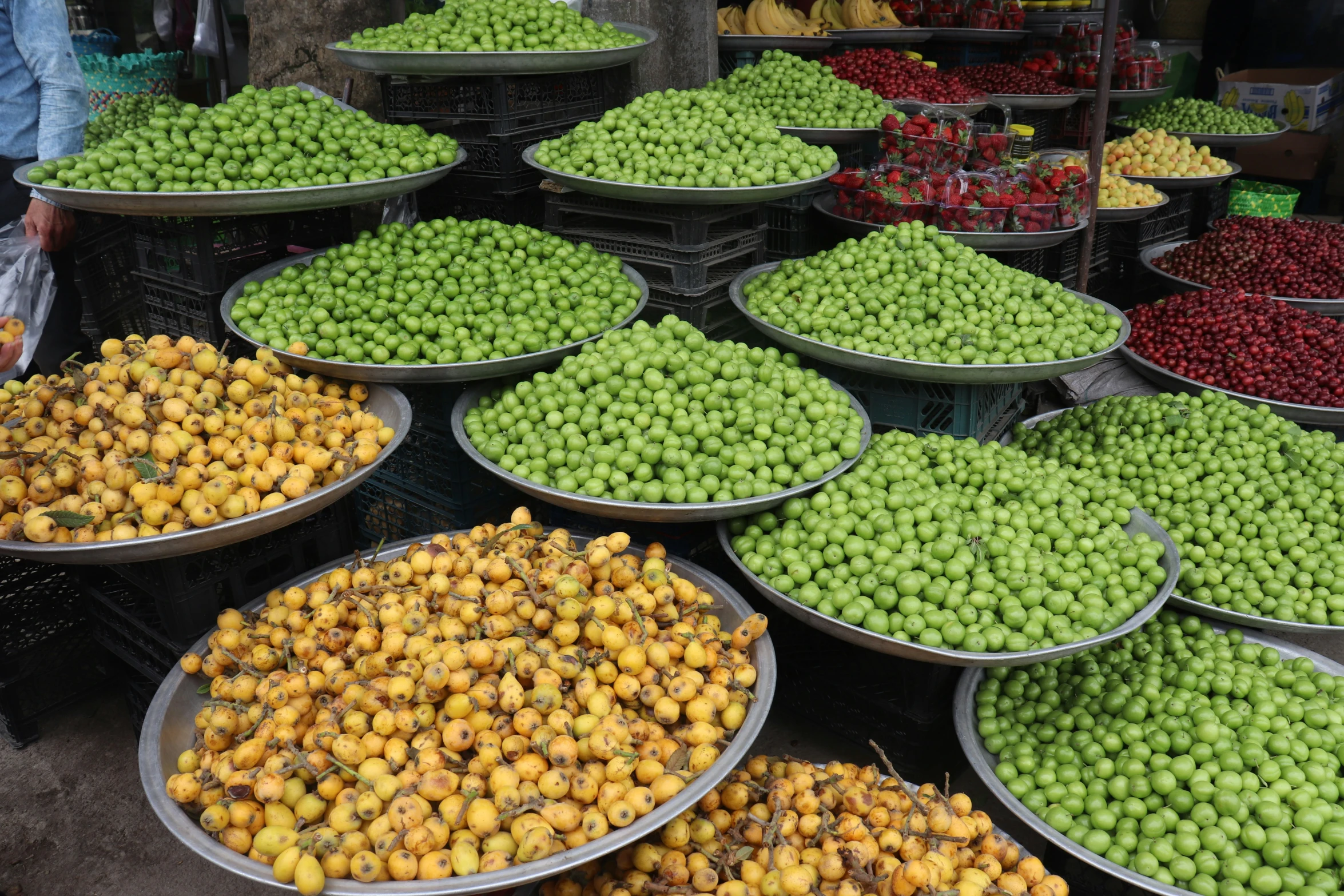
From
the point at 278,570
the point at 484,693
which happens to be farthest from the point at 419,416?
the point at 484,693

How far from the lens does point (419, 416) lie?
11.6 feet

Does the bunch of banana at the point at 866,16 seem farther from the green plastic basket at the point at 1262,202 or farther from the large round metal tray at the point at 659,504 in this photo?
A: the large round metal tray at the point at 659,504

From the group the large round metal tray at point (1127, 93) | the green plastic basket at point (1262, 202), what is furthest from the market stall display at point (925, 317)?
the green plastic basket at point (1262, 202)

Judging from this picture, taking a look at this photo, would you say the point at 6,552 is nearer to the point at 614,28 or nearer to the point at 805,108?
the point at 614,28

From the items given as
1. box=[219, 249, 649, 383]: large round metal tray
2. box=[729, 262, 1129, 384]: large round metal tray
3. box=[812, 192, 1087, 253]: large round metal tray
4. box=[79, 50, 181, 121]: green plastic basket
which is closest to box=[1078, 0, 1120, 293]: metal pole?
box=[812, 192, 1087, 253]: large round metal tray

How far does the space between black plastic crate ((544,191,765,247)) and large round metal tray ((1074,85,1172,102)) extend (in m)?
4.96

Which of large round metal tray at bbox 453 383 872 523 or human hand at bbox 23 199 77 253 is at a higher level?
human hand at bbox 23 199 77 253

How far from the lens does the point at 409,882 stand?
1777 mm

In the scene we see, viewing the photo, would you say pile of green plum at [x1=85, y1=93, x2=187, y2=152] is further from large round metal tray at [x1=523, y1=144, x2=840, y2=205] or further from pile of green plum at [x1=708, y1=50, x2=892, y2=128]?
pile of green plum at [x1=708, y1=50, x2=892, y2=128]

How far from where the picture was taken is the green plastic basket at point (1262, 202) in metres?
7.63

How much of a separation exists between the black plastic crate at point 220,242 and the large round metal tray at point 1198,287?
5.00 m

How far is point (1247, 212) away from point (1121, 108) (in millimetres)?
1599

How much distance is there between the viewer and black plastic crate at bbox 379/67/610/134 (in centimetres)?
413

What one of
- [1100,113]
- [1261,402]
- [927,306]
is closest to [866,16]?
[1100,113]
